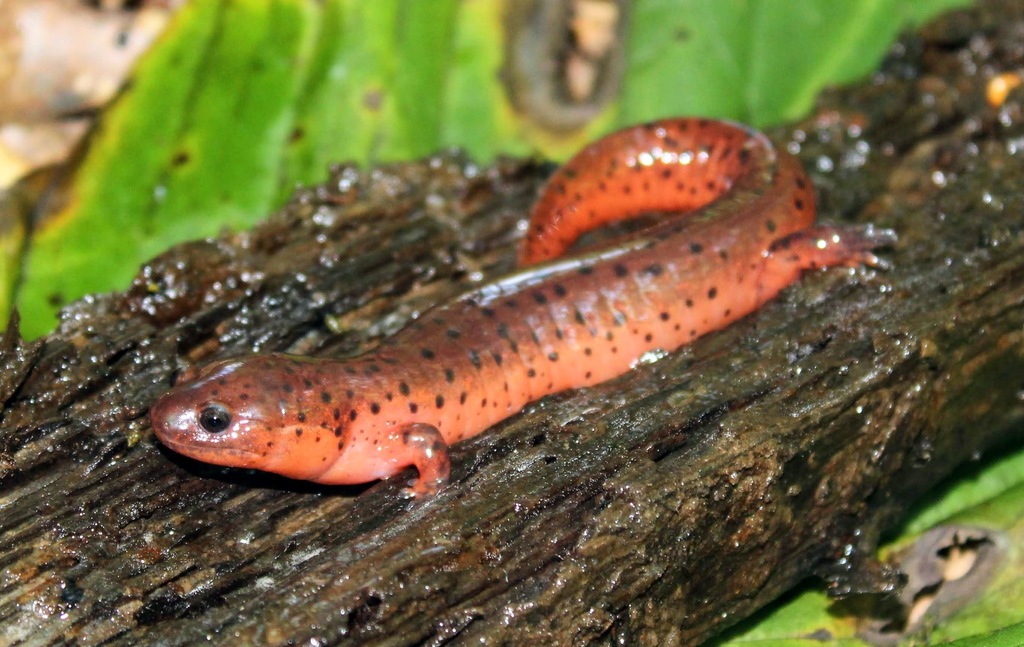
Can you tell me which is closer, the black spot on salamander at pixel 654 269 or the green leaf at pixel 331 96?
the black spot on salamander at pixel 654 269

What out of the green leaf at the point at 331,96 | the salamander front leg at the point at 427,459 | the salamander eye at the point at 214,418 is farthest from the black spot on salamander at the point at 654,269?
the salamander eye at the point at 214,418

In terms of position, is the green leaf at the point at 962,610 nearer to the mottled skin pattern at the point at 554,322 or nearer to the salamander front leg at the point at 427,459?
the mottled skin pattern at the point at 554,322

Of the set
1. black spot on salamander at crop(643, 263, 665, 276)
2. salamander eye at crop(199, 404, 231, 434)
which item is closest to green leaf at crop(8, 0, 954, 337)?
black spot on salamander at crop(643, 263, 665, 276)

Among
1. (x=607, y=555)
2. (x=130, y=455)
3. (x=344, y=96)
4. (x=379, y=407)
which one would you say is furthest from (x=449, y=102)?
(x=607, y=555)

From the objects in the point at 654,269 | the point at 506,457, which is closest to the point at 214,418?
the point at 506,457

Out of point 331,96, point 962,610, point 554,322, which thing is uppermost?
point 331,96

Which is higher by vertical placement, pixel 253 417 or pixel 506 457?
pixel 253 417

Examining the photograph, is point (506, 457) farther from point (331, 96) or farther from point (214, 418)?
point (331, 96)

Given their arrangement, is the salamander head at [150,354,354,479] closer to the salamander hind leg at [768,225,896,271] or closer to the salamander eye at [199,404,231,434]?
the salamander eye at [199,404,231,434]
